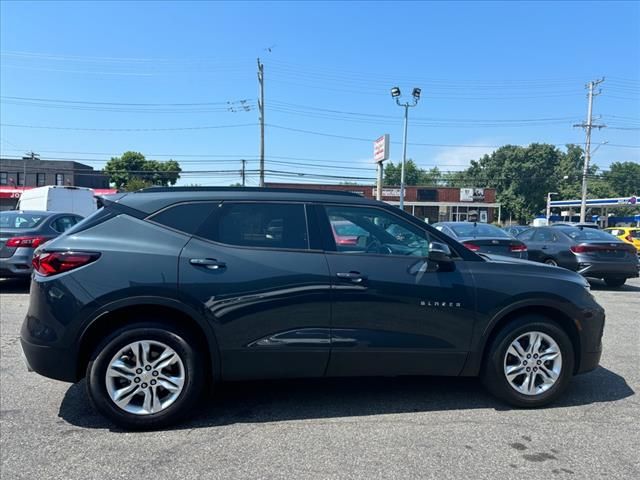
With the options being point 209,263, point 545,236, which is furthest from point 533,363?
point 545,236

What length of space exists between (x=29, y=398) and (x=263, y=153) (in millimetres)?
28921

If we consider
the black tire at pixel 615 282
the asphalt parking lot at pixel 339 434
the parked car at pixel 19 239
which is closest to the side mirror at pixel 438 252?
the asphalt parking lot at pixel 339 434

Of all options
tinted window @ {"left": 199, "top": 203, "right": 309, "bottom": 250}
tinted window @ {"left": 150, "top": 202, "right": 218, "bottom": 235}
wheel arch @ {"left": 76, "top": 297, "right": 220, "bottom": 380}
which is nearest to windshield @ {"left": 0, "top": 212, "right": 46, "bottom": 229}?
wheel arch @ {"left": 76, "top": 297, "right": 220, "bottom": 380}

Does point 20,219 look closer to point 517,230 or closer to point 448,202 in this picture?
point 517,230

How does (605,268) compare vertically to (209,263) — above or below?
below

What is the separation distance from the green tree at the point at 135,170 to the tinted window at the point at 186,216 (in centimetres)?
6224

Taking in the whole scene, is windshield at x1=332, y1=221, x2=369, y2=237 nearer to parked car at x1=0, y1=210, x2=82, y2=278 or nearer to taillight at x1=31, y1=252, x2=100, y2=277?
taillight at x1=31, y1=252, x2=100, y2=277

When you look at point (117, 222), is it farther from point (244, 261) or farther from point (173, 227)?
point (244, 261)

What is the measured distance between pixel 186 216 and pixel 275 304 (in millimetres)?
993

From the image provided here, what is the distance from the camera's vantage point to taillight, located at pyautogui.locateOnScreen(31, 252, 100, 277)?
3.26m

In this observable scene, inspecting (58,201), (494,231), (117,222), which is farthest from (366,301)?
(58,201)

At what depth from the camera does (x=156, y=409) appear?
329cm

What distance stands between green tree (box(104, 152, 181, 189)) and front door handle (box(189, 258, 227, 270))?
62.5m

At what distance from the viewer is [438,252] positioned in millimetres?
3531
